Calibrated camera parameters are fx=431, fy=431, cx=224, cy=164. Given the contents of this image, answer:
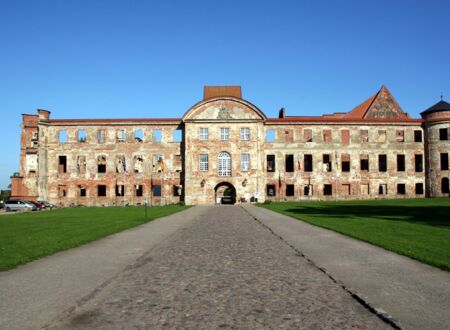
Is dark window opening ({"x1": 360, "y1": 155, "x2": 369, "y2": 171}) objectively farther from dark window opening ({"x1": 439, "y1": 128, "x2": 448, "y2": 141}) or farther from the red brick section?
the red brick section

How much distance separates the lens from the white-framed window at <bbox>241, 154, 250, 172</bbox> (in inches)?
2128

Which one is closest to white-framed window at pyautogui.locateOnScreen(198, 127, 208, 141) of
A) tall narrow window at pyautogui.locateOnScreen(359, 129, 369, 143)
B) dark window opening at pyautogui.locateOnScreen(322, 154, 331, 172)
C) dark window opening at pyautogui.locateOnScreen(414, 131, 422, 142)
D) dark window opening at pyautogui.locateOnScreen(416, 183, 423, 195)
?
dark window opening at pyautogui.locateOnScreen(322, 154, 331, 172)

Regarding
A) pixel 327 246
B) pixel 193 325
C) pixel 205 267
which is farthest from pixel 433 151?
pixel 193 325

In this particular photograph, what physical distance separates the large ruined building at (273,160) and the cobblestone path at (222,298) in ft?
150

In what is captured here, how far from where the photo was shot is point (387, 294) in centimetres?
675

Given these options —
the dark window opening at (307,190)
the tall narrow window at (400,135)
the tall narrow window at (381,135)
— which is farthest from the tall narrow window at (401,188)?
the dark window opening at (307,190)

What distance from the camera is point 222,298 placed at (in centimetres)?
656

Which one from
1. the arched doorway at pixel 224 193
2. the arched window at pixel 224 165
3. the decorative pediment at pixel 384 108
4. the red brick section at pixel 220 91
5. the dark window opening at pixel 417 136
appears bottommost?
the arched doorway at pixel 224 193

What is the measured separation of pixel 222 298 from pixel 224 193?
2906 inches

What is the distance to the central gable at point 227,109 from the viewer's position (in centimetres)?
5431

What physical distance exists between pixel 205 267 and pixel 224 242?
187 inches

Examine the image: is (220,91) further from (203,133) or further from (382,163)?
(382,163)

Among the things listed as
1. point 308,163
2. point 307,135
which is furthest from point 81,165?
point 307,135

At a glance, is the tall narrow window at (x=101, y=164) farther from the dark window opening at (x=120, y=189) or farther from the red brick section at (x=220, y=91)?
the red brick section at (x=220, y=91)
